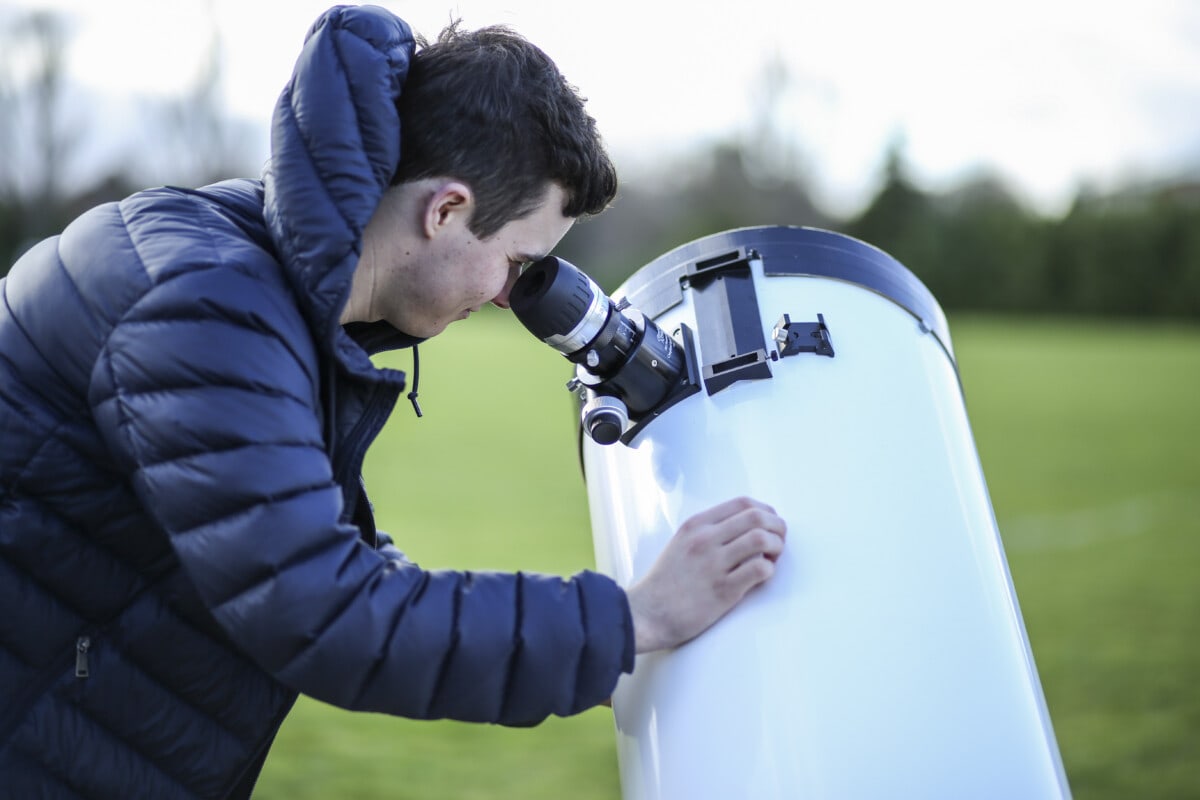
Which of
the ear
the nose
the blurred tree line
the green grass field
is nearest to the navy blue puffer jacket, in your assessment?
the ear

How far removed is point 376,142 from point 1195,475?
9.53m

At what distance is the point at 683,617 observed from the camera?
4.51 feet

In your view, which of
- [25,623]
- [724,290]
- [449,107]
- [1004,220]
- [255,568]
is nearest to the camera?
[255,568]

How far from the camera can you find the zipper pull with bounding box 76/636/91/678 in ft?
4.32

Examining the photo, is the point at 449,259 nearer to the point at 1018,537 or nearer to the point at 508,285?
the point at 508,285

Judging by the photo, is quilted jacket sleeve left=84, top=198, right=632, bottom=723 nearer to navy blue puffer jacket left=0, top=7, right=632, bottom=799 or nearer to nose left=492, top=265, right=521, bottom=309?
navy blue puffer jacket left=0, top=7, right=632, bottom=799

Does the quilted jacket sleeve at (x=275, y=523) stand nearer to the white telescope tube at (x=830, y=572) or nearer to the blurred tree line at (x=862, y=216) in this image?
the white telescope tube at (x=830, y=572)

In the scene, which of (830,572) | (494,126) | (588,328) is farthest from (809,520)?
(494,126)

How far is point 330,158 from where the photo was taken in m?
1.27

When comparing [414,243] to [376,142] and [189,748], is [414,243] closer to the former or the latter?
[376,142]

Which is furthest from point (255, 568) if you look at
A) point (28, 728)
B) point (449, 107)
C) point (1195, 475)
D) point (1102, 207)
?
point (1102, 207)

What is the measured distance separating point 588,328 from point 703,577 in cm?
41

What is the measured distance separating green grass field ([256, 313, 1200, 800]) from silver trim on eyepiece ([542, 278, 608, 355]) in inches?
78.1

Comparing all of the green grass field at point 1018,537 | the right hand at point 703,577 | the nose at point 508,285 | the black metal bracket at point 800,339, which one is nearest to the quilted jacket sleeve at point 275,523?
the right hand at point 703,577
